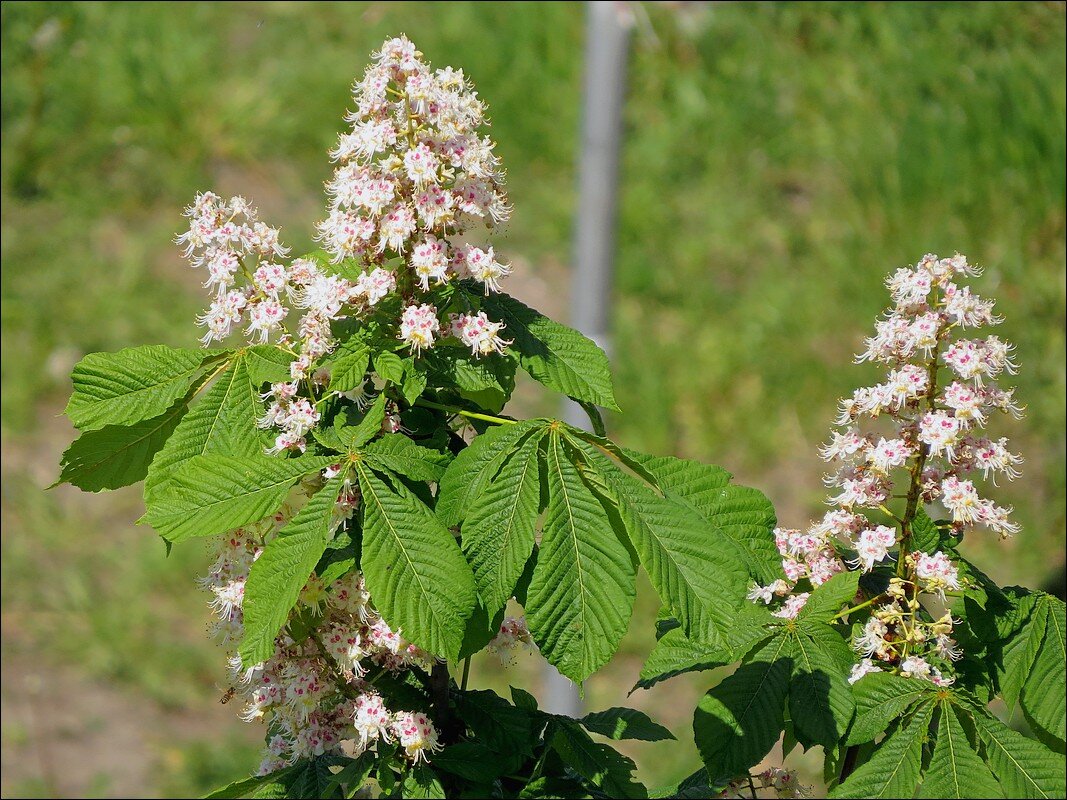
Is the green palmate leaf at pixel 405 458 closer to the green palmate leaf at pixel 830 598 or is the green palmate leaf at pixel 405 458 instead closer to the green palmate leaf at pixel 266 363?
the green palmate leaf at pixel 266 363

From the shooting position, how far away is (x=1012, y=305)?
4.66 meters

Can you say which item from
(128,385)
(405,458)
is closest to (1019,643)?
(405,458)

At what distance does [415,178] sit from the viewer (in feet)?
4.44

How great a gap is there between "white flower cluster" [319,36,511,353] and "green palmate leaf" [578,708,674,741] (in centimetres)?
61

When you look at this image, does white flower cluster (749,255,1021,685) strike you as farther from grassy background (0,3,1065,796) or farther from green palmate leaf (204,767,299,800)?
grassy background (0,3,1065,796)

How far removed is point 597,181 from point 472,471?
1870 millimetres

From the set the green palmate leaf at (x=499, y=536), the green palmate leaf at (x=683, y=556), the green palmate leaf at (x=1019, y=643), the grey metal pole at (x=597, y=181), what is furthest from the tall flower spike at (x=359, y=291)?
the grey metal pole at (x=597, y=181)

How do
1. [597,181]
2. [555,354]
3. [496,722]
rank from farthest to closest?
[597,181] < [496,722] < [555,354]

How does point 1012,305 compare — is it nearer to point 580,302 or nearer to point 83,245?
point 580,302

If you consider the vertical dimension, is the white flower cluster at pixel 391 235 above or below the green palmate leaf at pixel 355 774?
above

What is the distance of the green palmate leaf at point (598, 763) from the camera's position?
156cm

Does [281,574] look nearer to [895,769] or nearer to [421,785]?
[421,785]

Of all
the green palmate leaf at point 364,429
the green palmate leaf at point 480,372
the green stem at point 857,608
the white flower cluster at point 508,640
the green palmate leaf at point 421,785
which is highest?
the green palmate leaf at point 480,372

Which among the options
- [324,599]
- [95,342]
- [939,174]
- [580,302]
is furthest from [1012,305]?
[324,599]
